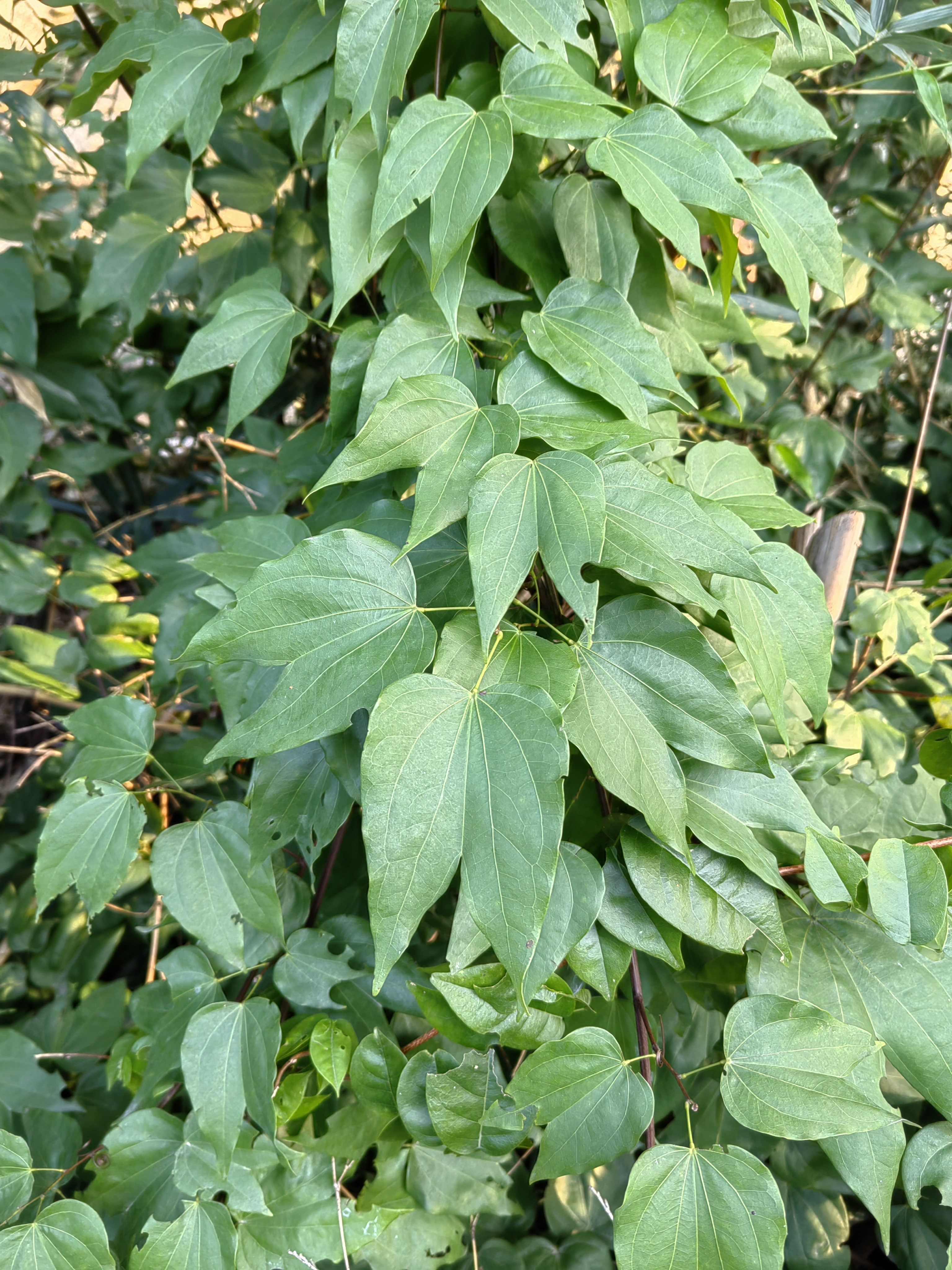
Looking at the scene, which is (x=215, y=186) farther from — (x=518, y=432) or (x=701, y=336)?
(x=518, y=432)

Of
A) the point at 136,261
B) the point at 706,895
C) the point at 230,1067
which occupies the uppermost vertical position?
the point at 136,261

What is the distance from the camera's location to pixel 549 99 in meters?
0.62

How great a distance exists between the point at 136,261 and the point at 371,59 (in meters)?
0.63

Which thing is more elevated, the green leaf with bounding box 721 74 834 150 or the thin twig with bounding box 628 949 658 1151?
the green leaf with bounding box 721 74 834 150

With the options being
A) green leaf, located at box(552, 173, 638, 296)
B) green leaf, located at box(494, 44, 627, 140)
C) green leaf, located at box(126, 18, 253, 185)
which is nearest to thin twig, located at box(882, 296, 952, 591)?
green leaf, located at box(552, 173, 638, 296)

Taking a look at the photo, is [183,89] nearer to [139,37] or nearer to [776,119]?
[139,37]

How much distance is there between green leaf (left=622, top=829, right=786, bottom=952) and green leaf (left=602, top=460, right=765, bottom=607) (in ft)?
0.63

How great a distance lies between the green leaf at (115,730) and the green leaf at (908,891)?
25.6 inches

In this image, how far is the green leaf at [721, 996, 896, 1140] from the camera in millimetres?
518

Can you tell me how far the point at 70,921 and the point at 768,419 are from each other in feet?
4.53

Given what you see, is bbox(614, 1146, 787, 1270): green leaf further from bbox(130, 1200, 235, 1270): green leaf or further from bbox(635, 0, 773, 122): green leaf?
bbox(635, 0, 773, 122): green leaf

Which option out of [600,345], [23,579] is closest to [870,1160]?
[600,345]

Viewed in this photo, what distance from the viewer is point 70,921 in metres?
1.30

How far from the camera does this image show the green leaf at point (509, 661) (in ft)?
1.68
